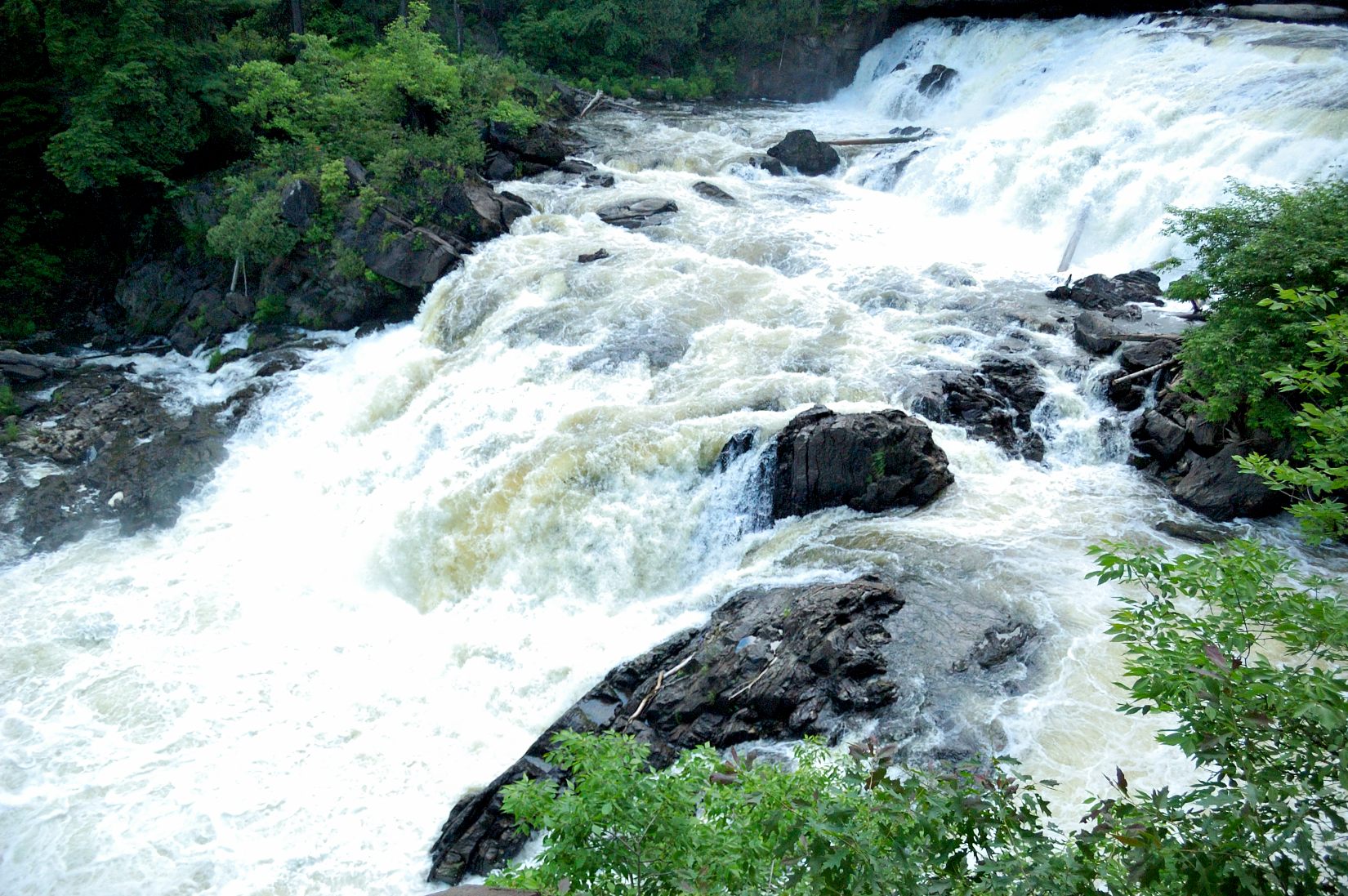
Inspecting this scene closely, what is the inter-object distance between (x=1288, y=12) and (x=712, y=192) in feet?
52.3

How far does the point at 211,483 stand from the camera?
1570 centimetres

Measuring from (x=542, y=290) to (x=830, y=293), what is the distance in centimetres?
587

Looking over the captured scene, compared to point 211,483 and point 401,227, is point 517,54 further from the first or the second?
point 211,483

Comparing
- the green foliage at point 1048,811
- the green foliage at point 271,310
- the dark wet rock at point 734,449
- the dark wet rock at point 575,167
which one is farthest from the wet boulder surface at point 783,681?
the dark wet rock at point 575,167

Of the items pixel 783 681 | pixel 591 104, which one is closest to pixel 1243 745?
pixel 783 681

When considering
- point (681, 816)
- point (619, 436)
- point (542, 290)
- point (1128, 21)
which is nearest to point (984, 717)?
point (681, 816)

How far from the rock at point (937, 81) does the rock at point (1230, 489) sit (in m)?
20.9

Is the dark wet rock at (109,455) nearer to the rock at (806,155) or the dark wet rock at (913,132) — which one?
the rock at (806,155)

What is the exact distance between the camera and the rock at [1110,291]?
53.8ft

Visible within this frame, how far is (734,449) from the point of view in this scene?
12.9 meters

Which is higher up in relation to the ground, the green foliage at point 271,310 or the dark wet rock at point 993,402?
the green foliage at point 271,310

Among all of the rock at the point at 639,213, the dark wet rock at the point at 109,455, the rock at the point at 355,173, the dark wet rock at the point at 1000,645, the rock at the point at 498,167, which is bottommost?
the dark wet rock at the point at 109,455

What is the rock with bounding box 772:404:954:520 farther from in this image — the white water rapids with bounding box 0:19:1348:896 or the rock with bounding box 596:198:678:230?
the rock with bounding box 596:198:678:230

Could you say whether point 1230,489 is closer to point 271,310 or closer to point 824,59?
point 271,310
